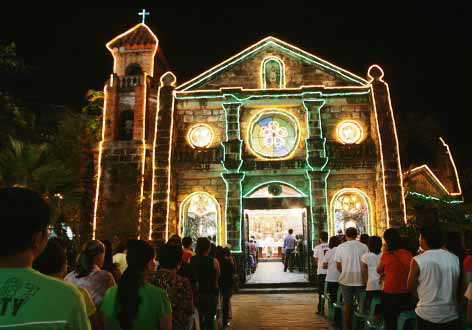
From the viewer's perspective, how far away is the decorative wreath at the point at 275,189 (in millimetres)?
18000

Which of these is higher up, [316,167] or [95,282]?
[316,167]

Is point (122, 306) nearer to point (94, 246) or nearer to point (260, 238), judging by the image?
point (94, 246)

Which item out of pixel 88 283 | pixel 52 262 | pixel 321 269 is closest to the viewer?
pixel 52 262

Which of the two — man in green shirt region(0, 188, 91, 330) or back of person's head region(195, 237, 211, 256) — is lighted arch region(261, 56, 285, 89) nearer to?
back of person's head region(195, 237, 211, 256)

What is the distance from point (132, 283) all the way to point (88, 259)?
1.17 metres

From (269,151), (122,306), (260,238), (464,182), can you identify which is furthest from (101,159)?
(464,182)

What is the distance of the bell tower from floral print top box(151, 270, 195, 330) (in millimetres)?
12571

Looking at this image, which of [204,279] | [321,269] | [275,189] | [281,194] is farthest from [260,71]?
[204,279]

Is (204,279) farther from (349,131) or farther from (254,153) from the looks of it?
(349,131)

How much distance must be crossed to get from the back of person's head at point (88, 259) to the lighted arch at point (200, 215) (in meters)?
13.1

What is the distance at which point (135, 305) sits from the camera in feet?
11.6

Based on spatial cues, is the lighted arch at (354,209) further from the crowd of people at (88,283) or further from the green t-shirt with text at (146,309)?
the green t-shirt with text at (146,309)

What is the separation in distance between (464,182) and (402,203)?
493 inches

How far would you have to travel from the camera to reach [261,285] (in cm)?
1558
